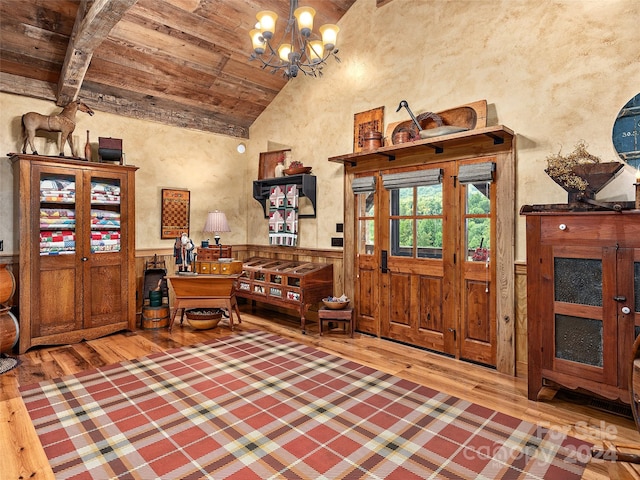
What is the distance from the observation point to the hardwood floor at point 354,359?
2.14m

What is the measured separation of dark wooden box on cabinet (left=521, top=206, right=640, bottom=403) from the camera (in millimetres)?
2424

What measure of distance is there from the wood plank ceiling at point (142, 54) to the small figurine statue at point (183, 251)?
1871mm

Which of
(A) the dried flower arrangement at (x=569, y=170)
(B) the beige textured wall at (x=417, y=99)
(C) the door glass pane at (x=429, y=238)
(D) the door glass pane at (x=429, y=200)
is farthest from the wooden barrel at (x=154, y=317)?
(A) the dried flower arrangement at (x=569, y=170)

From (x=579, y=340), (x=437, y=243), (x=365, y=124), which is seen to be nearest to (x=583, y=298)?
(x=579, y=340)

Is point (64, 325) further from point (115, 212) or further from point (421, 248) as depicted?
point (421, 248)

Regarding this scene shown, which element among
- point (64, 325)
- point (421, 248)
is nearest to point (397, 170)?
point (421, 248)

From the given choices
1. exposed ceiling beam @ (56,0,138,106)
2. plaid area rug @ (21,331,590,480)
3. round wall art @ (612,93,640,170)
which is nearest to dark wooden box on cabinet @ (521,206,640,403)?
plaid area rug @ (21,331,590,480)

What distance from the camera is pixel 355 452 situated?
217cm

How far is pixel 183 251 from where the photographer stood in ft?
15.3

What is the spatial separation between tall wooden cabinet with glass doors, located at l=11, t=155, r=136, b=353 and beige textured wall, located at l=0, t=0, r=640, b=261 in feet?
1.62

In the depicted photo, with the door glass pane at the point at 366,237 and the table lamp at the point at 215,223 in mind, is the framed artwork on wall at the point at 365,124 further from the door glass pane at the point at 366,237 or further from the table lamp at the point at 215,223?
the table lamp at the point at 215,223

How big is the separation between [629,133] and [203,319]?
4.48 m

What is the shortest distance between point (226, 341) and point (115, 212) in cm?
209

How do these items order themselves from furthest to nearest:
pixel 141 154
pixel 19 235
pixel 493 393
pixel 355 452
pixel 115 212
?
pixel 141 154 < pixel 115 212 < pixel 19 235 < pixel 493 393 < pixel 355 452
